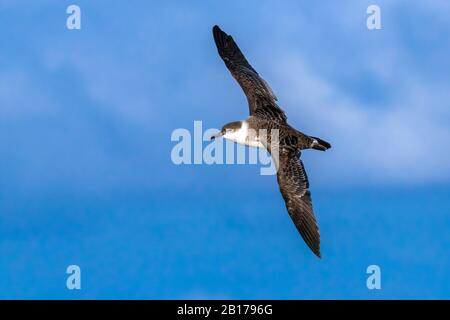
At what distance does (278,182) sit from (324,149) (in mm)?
1613

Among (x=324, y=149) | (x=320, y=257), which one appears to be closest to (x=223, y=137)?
(x=324, y=149)

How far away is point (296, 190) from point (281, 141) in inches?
55.1

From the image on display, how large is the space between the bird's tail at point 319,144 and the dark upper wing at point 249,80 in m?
1.42

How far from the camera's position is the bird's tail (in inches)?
883

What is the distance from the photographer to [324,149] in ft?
74.0

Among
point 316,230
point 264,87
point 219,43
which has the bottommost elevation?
point 316,230

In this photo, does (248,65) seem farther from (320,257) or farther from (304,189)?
(320,257)

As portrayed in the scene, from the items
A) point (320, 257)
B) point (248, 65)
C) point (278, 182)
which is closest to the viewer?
point (320, 257)

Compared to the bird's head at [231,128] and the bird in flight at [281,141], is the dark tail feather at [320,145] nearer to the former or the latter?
A: the bird in flight at [281,141]

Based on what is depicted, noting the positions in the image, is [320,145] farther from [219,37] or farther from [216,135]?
[219,37]

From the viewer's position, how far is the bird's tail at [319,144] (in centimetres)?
2244

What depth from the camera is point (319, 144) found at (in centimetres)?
2247

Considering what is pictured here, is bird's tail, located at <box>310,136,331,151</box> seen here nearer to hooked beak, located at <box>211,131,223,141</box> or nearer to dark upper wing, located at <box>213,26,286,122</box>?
dark upper wing, located at <box>213,26,286,122</box>

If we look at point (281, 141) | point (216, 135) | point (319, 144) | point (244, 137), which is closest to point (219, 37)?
point (216, 135)
